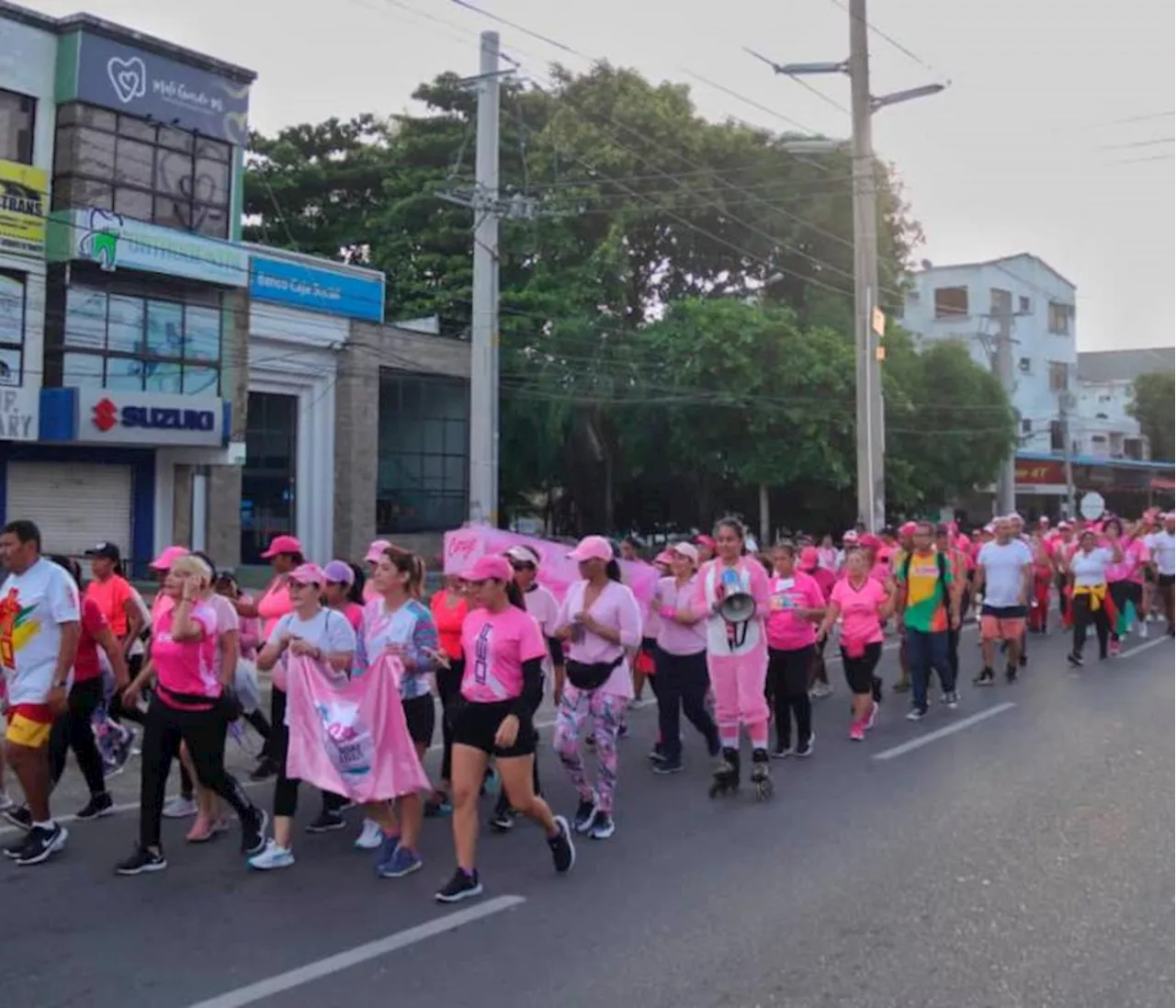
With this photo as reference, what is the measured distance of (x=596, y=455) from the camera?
35031mm

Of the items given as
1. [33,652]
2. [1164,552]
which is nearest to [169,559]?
[33,652]

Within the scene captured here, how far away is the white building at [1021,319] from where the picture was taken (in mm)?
57062

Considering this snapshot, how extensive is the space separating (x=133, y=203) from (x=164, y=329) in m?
2.47

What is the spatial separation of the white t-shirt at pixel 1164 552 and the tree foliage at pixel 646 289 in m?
12.8

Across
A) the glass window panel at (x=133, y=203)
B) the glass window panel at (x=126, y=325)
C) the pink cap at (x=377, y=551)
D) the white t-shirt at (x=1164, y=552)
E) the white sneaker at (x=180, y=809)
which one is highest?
the glass window panel at (x=133, y=203)

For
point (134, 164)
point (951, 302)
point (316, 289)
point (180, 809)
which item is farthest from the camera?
point (951, 302)

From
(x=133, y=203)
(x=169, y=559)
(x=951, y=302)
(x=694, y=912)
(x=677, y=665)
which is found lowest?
(x=694, y=912)

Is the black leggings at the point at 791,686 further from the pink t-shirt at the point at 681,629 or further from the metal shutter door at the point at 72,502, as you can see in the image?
the metal shutter door at the point at 72,502

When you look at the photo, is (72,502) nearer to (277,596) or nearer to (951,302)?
(277,596)

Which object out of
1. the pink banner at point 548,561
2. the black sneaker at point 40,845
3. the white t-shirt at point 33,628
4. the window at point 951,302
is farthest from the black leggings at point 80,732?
the window at point 951,302

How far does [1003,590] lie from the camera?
521 inches

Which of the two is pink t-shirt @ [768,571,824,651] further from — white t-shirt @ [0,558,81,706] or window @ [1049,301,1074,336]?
window @ [1049,301,1074,336]

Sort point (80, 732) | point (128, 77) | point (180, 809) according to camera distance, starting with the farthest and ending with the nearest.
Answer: point (128, 77) → point (180, 809) → point (80, 732)

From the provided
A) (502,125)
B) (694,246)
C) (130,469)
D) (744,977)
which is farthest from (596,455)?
(744,977)
